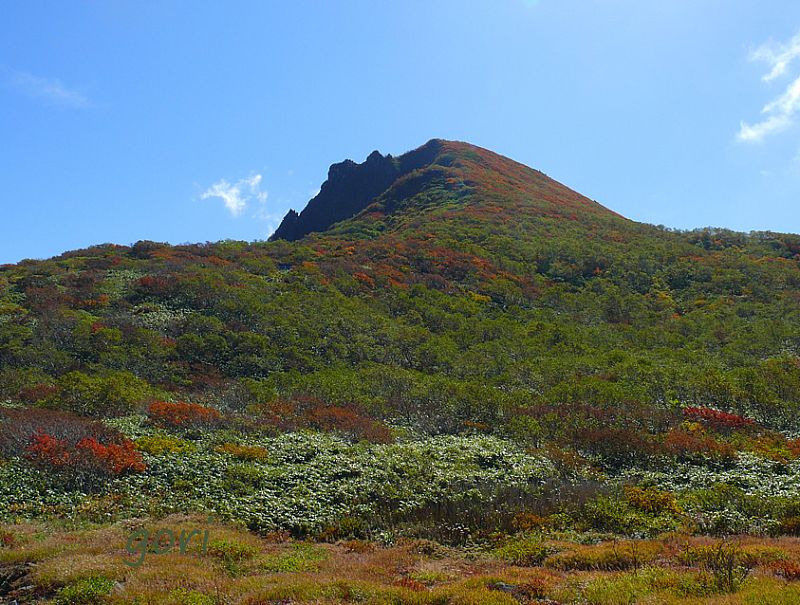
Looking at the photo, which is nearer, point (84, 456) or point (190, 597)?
point (190, 597)

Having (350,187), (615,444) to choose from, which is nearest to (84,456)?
(615,444)

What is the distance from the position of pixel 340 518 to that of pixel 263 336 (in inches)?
641

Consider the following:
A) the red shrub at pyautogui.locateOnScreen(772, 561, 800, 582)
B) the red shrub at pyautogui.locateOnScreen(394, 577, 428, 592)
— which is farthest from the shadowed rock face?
the red shrub at pyautogui.locateOnScreen(772, 561, 800, 582)

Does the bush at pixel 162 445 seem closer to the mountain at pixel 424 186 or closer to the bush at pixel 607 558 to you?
the bush at pixel 607 558

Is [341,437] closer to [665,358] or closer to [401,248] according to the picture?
[665,358]

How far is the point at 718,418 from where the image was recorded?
61.1 ft

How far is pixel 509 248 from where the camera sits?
Result: 47.8 metres

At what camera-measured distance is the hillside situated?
1301 cm

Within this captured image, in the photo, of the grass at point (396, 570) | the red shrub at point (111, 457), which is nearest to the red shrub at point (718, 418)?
the grass at point (396, 570)

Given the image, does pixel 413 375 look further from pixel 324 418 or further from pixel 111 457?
pixel 111 457

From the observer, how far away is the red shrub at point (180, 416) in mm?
16864

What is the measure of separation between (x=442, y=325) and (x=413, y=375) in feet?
27.4

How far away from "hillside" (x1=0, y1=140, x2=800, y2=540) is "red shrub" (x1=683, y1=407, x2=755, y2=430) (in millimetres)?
124

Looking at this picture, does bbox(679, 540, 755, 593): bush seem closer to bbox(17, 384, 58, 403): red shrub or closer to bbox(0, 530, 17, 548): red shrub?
bbox(0, 530, 17, 548): red shrub
